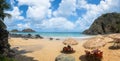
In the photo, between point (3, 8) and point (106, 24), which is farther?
point (106, 24)

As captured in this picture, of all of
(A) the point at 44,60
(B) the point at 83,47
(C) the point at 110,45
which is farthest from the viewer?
(B) the point at 83,47

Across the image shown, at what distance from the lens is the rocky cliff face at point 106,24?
6731 cm

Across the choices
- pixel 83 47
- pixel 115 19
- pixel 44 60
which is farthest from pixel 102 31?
pixel 44 60

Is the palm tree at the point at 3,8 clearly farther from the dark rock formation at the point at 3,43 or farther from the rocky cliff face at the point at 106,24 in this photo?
the rocky cliff face at the point at 106,24

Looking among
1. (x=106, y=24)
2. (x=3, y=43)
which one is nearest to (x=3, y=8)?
(x=3, y=43)

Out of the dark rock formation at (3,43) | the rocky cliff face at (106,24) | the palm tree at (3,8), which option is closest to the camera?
the dark rock formation at (3,43)

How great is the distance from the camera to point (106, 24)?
7006cm

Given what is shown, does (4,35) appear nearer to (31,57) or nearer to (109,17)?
(31,57)

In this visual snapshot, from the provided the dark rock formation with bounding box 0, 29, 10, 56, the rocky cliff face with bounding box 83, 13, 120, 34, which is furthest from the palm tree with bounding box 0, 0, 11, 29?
the rocky cliff face with bounding box 83, 13, 120, 34

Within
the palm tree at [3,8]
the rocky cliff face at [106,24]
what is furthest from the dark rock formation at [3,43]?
the rocky cliff face at [106,24]

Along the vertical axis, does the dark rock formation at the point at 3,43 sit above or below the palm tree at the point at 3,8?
below

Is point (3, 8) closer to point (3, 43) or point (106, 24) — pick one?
point (3, 43)

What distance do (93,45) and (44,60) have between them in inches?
200

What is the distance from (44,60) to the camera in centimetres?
1967
